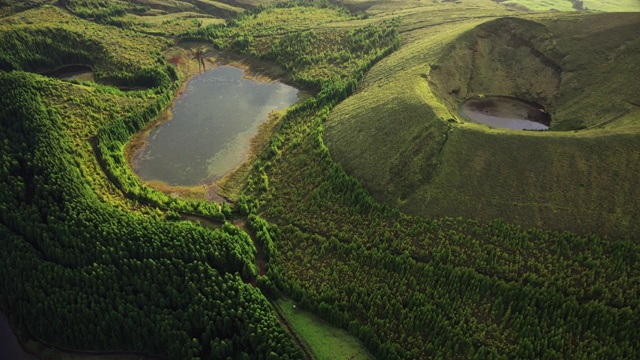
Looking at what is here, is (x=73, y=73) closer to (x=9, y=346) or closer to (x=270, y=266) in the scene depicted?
(x=9, y=346)

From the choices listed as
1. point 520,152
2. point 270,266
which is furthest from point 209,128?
point 520,152

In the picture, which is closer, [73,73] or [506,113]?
[506,113]

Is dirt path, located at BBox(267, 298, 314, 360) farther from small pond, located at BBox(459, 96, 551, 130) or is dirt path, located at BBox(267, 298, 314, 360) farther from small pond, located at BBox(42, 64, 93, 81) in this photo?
small pond, located at BBox(42, 64, 93, 81)

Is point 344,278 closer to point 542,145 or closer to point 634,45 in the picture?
point 542,145

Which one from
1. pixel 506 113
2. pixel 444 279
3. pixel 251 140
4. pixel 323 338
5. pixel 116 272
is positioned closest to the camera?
pixel 323 338

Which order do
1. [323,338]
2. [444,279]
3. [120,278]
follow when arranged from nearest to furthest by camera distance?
[323,338] < [444,279] < [120,278]

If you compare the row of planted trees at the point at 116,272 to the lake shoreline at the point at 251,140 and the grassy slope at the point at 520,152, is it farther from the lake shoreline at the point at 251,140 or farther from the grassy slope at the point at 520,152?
the grassy slope at the point at 520,152

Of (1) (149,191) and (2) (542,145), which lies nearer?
(2) (542,145)

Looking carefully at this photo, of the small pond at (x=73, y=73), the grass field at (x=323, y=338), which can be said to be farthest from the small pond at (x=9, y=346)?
the small pond at (x=73, y=73)

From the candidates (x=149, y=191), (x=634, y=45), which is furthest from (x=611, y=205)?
(x=149, y=191)
